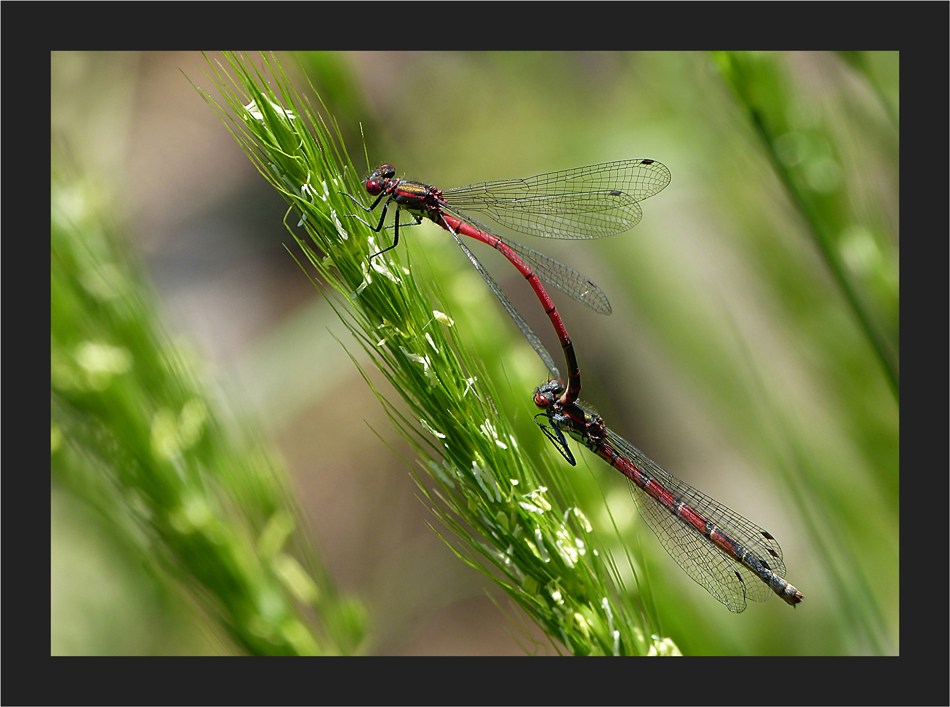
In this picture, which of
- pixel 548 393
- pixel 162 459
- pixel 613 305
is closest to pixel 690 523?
pixel 548 393

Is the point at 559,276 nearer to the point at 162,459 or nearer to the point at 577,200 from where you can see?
the point at 577,200

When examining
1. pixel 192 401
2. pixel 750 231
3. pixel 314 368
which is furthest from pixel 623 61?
pixel 192 401

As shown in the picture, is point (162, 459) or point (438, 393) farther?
point (162, 459)

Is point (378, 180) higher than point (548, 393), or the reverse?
point (378, 180)

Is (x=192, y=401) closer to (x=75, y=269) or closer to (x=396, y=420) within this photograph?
(x=75, y=269)

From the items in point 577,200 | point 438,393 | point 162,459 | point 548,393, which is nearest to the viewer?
point 438,393

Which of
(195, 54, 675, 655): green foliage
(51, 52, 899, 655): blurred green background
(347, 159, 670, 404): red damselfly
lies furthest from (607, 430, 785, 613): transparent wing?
(347, 159, 670, 404): red damselfly

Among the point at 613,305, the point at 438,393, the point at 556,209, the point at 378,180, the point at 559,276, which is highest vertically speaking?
the point at 613,305
